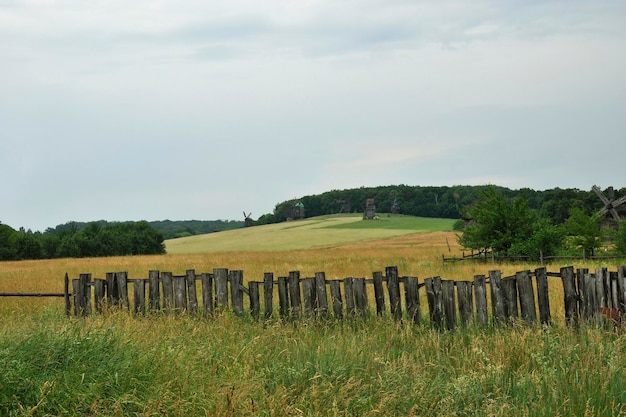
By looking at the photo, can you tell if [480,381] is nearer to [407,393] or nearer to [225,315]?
[407,393]

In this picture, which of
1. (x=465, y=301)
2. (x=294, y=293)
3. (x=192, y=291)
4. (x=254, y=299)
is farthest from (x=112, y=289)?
(x=465, y=301)

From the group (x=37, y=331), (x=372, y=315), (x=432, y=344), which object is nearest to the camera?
(x=37, y=331)

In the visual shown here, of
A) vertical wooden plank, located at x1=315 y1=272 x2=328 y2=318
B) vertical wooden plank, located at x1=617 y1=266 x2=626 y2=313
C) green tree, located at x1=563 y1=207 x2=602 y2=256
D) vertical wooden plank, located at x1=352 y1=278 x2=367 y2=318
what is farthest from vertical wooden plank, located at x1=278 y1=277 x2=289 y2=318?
green tree, located at x1=563 y1=207 x2=602 y2=256

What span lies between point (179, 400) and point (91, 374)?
99 centimetres

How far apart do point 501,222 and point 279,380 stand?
2593 cm

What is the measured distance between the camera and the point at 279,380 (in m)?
6.25

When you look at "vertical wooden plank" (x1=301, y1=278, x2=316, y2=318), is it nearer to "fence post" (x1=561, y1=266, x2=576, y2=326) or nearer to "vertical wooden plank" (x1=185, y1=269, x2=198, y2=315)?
"vertical wooden plank" (x1=185, y1=269, x2=198, y2=315)

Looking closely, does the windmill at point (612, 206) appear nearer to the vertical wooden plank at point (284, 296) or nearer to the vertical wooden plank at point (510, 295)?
the vertical wooden plank at point (510, 295)

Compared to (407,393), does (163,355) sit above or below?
above

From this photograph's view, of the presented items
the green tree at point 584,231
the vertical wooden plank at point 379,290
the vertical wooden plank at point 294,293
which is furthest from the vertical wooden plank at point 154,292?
the green tree at point 584,231

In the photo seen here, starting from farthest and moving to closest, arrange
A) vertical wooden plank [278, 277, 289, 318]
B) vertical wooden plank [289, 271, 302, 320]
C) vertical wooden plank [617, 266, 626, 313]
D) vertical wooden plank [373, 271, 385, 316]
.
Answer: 1. vertical wooden plank [278, 277, 289, 318]
2. vertical wooden plank [289, 271, 302, 320]
3. vertical wooden plank [373, 271, 385, 316]
4. vertical wooden plank [617, 266, 626, 313]

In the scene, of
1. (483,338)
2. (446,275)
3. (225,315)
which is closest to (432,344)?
(483,338)

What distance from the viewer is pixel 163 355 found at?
20.7 ft

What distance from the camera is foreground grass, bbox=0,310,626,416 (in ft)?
17.1
